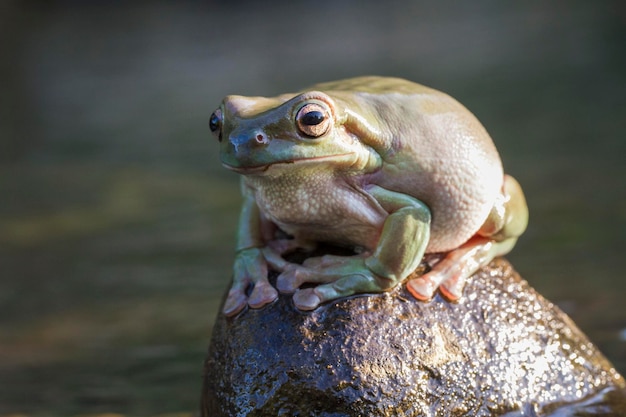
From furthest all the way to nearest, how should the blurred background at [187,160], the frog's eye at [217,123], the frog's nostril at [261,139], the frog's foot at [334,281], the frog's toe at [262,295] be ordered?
the blurred background at [187,160] → the frog's toe at [262,295] → the frog's foot at [334,281] → the frog's eye at [217,123] → the frog's nostril at [261,139]

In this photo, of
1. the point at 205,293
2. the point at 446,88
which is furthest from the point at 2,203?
the point at 446,88

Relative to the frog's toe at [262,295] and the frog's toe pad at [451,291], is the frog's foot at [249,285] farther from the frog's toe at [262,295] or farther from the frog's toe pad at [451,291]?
the frog's toe pad at [451,291]

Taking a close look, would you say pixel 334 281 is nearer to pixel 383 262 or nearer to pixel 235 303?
pixel 383 262

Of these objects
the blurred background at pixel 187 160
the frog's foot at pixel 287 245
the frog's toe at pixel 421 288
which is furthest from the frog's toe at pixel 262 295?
the blurred background at pixel 187 160

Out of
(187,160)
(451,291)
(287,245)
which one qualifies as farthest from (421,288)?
(187,160)

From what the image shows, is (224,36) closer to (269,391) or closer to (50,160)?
(50,160)

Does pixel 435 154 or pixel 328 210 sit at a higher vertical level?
pixel 435 154
